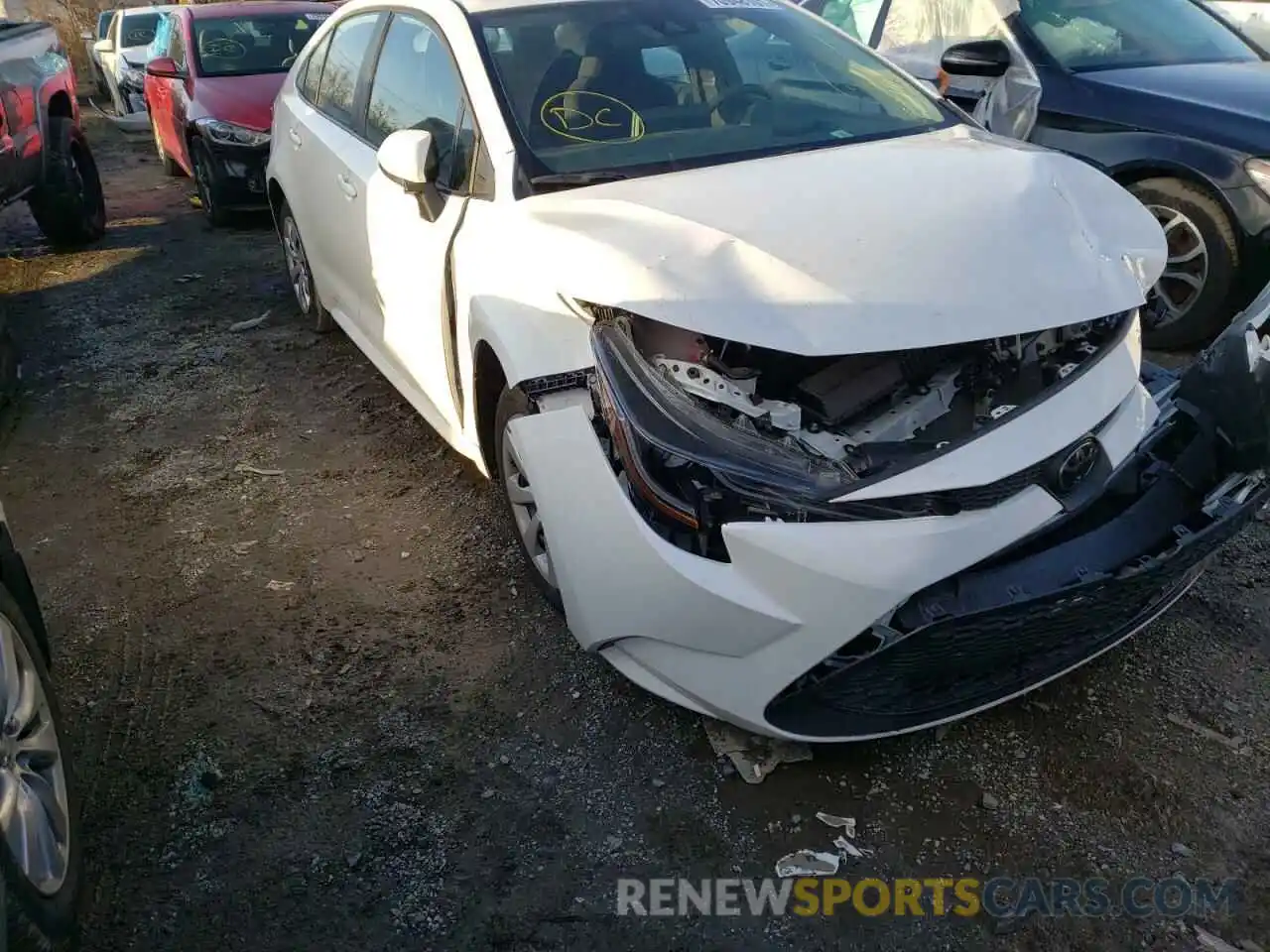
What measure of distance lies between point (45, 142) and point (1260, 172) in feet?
23.4

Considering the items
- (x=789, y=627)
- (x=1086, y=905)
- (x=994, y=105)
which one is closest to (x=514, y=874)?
(x=789, y=627)

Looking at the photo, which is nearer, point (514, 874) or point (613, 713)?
point (514, 874)

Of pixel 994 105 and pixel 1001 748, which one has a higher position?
pixel 994 105

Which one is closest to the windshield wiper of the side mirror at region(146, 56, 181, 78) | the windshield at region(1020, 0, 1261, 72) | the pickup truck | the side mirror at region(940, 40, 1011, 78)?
the side mirror at region(940, 40, 1011, 78)

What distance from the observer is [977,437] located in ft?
7.34

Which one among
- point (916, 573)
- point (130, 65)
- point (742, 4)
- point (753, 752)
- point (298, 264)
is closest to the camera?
point (916, 573)

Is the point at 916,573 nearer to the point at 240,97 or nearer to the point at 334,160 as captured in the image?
the point at 334,160

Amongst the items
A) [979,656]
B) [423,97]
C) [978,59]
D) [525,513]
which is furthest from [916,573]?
[978,59]

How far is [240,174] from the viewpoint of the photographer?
25.8 feet

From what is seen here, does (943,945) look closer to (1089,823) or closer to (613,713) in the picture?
(1089,823)

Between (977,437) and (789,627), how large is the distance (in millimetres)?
568

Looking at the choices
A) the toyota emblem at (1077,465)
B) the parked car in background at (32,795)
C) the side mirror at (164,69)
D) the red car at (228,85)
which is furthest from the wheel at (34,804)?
the side mirror at (164,69)

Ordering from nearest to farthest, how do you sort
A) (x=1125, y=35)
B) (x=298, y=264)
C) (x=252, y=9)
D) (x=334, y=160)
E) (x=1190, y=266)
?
(x=334, y=160), (x=1190, y=266), (x=1125, y=35), (x=298, y=264), (x=252, y=9)

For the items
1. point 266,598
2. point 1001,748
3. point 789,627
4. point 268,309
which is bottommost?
point 268,309
